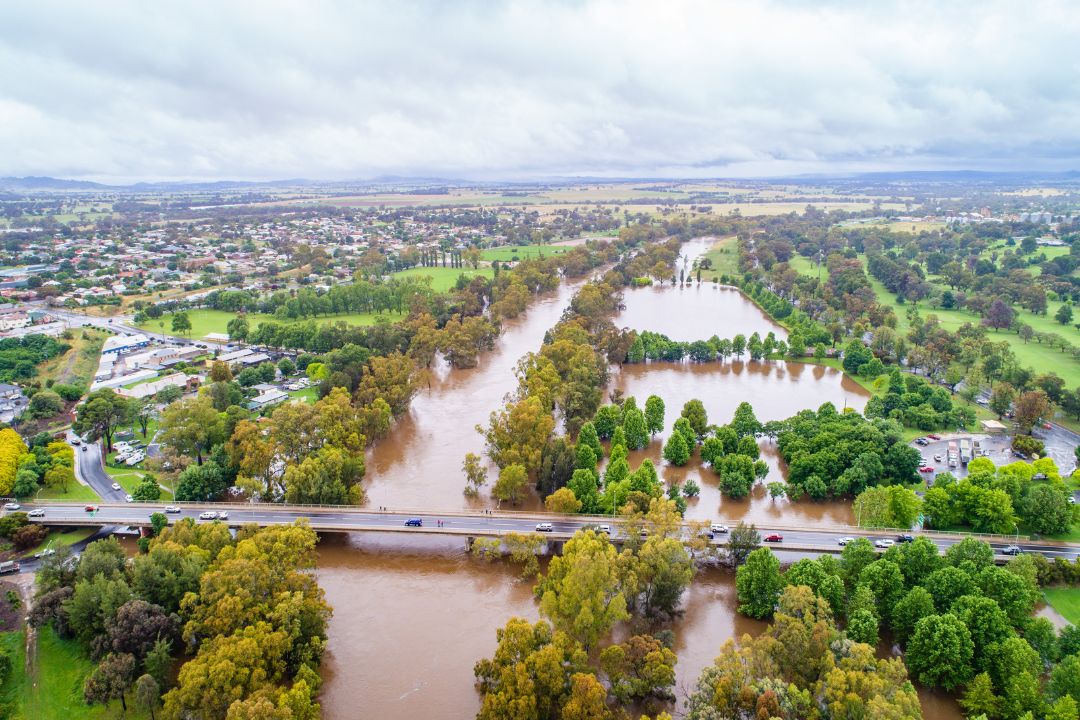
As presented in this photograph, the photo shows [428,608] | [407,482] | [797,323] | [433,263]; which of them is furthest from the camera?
[433,263]

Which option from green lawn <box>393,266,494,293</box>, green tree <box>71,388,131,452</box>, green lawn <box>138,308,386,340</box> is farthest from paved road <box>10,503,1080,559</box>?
green lawn <box>393,266,494,293</box>

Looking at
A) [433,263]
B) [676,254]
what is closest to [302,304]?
[433,263]

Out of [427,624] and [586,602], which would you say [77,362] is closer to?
[427,624]

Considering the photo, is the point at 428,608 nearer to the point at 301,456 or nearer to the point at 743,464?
the point at 301,456

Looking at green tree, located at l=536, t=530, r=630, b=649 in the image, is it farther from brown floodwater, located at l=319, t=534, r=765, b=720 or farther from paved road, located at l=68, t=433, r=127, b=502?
paved road, located at l=68, t=433, r=127, b=502

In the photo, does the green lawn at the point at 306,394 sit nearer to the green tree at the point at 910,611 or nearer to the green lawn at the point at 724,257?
the green tree at the point at 910,611

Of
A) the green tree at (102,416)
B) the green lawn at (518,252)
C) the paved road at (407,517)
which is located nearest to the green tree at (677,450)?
the paved road at (407,517)
